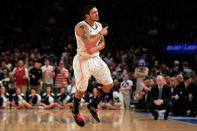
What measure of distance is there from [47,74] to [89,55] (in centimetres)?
825

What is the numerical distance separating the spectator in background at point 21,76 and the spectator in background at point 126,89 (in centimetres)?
391

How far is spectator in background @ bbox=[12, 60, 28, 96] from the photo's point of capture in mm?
14734

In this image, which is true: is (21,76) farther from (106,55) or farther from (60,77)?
(106,55)

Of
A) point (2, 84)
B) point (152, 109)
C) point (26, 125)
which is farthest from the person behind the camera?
point (2, 84)

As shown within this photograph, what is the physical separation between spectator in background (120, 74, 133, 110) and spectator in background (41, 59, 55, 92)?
2.92m

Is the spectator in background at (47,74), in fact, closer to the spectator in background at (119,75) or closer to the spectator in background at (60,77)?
the spectator in background at (60,77)

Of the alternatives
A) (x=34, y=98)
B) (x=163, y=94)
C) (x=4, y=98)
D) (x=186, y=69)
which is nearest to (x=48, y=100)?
(x=34, y=98)

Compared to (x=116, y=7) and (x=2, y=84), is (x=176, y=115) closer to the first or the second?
(x=2, y=84)

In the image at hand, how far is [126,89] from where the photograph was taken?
49.4ft

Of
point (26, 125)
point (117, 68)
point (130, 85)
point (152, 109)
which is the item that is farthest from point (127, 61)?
point (26, 125)

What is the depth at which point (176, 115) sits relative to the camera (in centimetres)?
1273

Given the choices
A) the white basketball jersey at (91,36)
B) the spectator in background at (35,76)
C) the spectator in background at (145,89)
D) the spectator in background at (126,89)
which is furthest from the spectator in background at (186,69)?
the white basketball jersey at (91,36)

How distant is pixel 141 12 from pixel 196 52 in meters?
6.38

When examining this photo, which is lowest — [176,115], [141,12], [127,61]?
[176,115]
